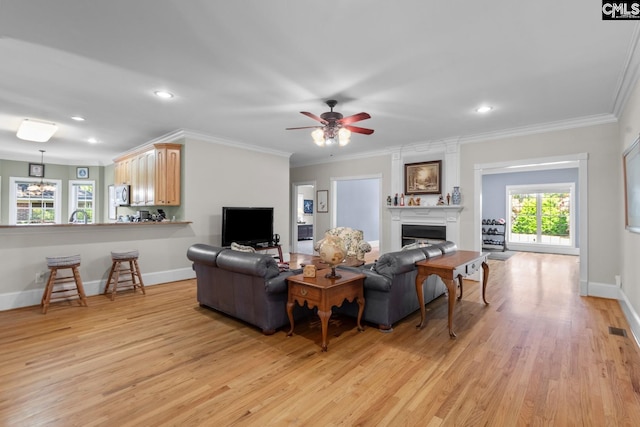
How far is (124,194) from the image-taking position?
6.22 m

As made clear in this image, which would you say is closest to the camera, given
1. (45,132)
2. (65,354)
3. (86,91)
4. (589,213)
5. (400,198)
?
(65,354)

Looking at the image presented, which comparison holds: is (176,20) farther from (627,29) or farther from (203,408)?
(627,29)

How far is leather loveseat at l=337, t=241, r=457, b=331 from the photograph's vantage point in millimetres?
3000

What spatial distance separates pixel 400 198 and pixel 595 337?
12.7 ft

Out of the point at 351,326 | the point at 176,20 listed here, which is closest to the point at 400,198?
the point at 351,326

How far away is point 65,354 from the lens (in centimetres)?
258

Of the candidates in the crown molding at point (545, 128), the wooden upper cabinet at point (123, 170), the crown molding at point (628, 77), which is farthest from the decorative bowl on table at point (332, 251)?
the wooden upper cabinet at point (123, 170)

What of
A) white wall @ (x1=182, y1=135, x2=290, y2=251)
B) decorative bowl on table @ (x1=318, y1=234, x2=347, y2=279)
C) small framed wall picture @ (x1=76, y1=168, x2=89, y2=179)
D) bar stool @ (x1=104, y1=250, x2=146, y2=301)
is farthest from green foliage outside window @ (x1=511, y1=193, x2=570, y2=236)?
small framed wall picture @ (x1=76, y1=168, x2=89, y2=179)

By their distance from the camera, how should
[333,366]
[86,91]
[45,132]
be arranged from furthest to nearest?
1. [45,132]
2. [86,91]
3. [333,366]

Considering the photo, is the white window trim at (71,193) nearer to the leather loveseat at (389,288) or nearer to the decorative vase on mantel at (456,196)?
the leather loveseat at (389,288)

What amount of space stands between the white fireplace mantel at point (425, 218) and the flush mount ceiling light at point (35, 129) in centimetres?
606

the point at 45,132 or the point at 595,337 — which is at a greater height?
the point at 45,132

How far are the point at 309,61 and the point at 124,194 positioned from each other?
5.31 m

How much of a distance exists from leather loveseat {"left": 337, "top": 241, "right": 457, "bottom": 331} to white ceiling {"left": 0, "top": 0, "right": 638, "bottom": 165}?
73.0 inches
